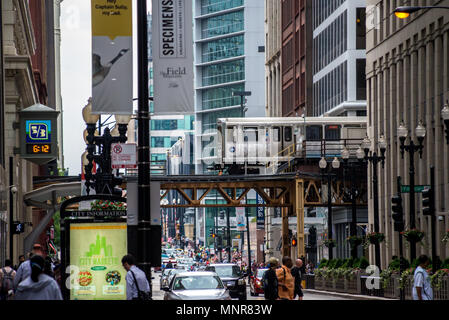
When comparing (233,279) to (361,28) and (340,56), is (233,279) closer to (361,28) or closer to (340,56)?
(361,28)

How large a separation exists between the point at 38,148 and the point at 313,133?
32.0 m

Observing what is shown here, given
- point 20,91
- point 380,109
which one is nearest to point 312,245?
point 380,109

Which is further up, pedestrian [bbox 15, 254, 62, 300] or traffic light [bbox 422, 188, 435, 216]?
traffic light [bbox 422, 188, 435, 216]

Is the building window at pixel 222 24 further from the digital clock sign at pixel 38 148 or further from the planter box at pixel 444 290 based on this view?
the planter box at pixel 444 290

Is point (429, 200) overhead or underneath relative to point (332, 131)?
underneath

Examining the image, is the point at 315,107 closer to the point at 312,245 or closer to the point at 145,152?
the point at 312,245

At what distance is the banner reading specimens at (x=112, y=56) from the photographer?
18.2 metres

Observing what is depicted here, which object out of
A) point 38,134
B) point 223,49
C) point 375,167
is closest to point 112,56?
point 38,134

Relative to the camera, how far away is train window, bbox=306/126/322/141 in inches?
2859

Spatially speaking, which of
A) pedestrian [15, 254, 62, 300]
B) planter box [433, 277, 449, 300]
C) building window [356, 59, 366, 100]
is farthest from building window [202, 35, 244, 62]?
pedestrian [15, 254, 62, 300]

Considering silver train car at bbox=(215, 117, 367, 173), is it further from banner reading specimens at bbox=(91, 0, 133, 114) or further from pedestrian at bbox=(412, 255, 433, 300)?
banner reading specimens at bbox=(91, 0, 133, 114)

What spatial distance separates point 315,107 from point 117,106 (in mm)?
75420

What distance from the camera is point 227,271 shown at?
1895 inches

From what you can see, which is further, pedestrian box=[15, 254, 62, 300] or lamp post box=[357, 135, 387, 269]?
lamp post box=[357, 135, 387, 269]
